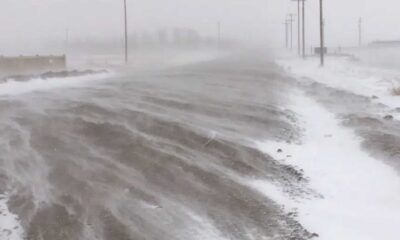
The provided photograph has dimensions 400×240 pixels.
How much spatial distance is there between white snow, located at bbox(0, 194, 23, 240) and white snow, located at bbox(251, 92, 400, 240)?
365 cm

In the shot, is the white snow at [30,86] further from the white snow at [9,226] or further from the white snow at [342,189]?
the white snow at [9,226]

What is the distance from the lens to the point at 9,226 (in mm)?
7762

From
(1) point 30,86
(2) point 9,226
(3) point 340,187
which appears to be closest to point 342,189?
(3) point 340,187

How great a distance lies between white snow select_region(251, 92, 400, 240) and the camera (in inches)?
283

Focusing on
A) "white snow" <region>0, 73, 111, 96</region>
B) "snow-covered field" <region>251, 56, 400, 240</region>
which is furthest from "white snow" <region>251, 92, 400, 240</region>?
"white snow" <region>0, 73, 111, 96</region>

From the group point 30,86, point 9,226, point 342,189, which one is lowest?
point 9,226

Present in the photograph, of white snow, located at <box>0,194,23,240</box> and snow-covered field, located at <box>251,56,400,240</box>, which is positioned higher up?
snow-covered field, located at <box>251,56,400,240</box>

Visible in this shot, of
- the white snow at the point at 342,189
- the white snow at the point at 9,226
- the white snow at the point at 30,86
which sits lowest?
the white snow at the point at 9,226

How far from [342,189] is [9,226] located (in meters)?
4.97

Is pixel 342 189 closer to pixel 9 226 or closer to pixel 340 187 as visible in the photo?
pixel 340 187

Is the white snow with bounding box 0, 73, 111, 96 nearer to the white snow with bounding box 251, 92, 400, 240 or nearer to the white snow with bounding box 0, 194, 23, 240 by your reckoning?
the white snow with bounding box 251, 92, 400, 240

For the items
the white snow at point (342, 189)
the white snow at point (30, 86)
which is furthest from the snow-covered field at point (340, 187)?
the white snow at point (30, 86)

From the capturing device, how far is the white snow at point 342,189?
719cm

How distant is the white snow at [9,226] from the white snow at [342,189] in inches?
144
